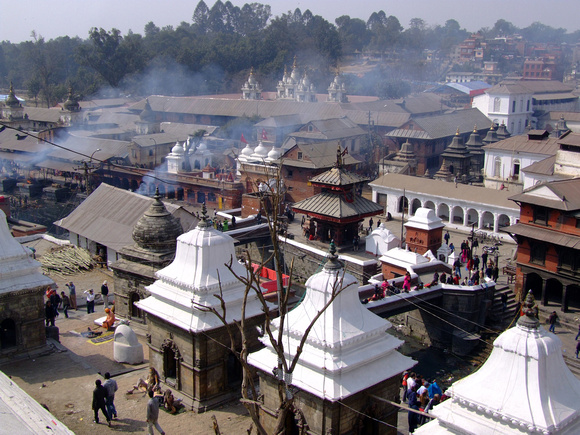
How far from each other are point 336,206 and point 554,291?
9.66 metres

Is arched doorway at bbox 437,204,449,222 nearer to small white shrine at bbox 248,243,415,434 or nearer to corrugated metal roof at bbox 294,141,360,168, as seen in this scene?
corrugated metal roof at bbox 294,141,360,168

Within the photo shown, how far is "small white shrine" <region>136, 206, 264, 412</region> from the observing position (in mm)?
14883

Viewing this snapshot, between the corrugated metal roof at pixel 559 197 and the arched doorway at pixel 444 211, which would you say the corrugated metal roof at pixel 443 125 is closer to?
the arched doorway at pixel 444 211

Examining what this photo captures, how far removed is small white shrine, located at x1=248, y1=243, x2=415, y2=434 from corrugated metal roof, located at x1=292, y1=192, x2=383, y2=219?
46.1 ft

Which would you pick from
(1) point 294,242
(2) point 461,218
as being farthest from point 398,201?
(1) point 294,242

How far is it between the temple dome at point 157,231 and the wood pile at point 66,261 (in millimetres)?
8461

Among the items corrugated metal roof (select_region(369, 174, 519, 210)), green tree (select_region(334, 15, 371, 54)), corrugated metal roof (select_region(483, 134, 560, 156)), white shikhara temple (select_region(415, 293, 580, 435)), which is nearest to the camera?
white shikhara temple (select_region(415, 293, 580, 435))

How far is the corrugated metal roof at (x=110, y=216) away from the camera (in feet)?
87.0

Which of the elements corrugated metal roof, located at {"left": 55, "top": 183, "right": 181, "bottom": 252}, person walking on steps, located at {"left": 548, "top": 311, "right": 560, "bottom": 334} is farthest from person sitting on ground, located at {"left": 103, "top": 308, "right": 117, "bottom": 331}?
person walking on steps, located at {"left": 548, "top": 311, "right": 560, "bottom": 334}

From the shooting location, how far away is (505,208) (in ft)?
111

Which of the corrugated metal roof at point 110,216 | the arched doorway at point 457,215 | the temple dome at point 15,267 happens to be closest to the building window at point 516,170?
the arched doorway at point 457,215

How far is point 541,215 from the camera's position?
85.6ft

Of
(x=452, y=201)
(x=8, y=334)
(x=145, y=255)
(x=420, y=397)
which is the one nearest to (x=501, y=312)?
(x=420, y=397)

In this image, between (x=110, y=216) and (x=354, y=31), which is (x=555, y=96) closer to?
(x=110, y=216)
